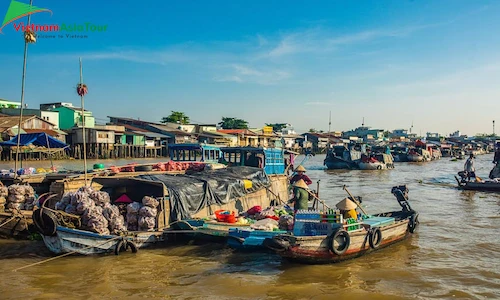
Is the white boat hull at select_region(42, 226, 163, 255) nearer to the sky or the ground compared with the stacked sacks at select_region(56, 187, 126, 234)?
nearer to the ground

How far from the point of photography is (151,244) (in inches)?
364

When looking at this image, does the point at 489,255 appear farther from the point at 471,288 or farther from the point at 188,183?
the point at 188,183

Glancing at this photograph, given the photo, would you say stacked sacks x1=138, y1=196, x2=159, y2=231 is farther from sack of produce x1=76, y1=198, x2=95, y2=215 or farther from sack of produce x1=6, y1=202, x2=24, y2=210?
sack of produce x1=6, y1=202, x2=24, y2=210

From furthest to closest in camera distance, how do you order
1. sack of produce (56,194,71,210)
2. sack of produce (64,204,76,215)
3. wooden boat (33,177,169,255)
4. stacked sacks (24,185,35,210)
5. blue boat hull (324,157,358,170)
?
blue boat hull (324,157,358,170) → stacked sacks (24,185,35,210) → sack of produce (56,194,71,210) → sack of produce (64,204,76,215) → wooden boat (33,177,169,255)

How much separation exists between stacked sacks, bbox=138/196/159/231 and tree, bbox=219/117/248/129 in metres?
58.2

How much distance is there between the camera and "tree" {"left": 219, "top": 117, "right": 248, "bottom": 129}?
6744 centimetres

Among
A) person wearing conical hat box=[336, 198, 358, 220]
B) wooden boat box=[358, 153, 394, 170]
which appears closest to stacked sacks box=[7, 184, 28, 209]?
person wearing conical hat box=[336, 198, 358, 220]

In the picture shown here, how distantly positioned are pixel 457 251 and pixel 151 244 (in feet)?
24.4

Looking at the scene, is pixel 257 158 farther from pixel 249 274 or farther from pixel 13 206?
pixel 13 206

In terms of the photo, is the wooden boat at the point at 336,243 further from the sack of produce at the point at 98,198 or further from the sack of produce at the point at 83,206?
the sack of produce at the point at 83,206

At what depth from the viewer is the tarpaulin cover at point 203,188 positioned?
9.95m

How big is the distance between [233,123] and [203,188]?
189ft

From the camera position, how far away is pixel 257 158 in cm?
1530

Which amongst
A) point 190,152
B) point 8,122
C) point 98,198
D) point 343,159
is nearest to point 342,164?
point 343,159
